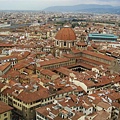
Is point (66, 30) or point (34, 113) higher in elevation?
point (66, 30)

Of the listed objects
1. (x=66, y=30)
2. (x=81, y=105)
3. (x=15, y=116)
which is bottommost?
(x=15, y=116)

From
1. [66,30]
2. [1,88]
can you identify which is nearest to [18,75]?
[1,88]

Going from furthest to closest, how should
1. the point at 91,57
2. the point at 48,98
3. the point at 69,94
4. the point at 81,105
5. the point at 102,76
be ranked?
the point at 91,57, the point at 102,76, the point at 69,94, the point at 48,98, the point at 81,105

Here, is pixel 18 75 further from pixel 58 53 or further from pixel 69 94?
pixel 58 53

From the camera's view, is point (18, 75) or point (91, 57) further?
point (91, 57)

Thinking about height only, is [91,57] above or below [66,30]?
below

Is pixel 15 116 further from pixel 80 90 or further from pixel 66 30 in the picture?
pixel 66 30

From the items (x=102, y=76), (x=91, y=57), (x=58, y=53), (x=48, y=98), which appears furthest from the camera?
(x=58, y=53)

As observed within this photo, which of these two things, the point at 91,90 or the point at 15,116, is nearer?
the point at 15,116

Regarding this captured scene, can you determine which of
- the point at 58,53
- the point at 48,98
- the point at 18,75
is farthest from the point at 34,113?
the point at 58,53
